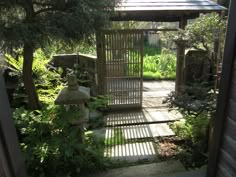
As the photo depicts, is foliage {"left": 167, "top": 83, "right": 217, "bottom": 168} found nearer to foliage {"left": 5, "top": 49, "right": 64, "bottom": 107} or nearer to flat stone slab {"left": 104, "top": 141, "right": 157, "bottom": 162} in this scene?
flat stone slab {"left": 104, "top": 141, "right": 157, "bottom": 162}

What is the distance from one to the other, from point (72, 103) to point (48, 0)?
1.36 metres

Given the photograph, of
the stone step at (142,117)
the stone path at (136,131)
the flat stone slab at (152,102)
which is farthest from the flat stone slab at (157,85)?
the stone step at (142,117)

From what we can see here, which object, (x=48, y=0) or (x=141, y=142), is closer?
(x=48, y=0)

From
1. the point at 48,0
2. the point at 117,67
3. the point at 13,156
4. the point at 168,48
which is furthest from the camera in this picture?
the point at 168,48

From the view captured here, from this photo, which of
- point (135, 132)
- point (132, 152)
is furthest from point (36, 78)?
point (132, 152)

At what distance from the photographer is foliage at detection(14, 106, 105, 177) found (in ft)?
8.61

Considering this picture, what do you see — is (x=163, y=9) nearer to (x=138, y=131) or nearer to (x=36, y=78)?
(x=138, y=131)

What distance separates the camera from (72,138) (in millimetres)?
2768

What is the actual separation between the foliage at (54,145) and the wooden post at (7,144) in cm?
129

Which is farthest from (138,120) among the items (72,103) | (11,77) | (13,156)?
(13,156)

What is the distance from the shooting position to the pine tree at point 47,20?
8.13ft

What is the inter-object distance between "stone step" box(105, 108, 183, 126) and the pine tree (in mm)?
2425

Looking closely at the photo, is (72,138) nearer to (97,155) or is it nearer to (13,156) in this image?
(97,155)

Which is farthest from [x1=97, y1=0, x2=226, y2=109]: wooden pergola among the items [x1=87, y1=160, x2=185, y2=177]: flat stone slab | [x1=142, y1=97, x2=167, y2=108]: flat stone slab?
[x1=87, y1=160, x2=185, y2=177]: flat stone slab
